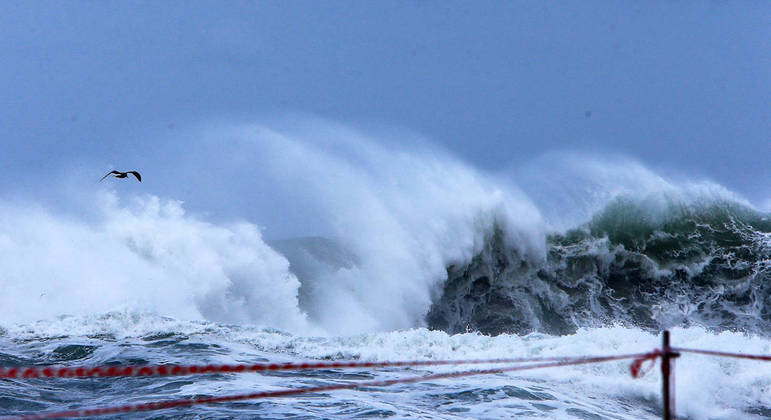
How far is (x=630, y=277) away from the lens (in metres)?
19.1

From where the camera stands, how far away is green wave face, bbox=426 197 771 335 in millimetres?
17609

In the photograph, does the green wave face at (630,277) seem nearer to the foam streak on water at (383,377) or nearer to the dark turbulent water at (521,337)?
the dark turbulent water at (521,337)

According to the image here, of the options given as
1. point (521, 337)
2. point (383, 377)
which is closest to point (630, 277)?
point (521, 337)

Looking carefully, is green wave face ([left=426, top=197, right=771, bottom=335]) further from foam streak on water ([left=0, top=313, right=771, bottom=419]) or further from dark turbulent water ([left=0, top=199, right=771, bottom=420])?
foam streak on water ([left=0, top=313, right=771, bottom=419])

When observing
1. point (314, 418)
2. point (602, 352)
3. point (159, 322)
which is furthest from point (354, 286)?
point (314, 418)

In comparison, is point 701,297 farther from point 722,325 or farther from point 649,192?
point 649,192

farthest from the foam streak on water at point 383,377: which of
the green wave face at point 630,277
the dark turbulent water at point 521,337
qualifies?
the green wave face at point 630,277

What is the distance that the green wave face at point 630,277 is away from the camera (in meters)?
17.6

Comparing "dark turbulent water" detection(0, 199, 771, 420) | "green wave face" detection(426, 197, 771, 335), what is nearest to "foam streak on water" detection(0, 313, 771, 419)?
"dark turbulent water" detection(0, 199, 771, 420)

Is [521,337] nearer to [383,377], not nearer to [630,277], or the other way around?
[383,377]

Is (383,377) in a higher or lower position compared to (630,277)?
lower

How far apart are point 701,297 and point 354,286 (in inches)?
372

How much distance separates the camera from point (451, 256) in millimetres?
18938

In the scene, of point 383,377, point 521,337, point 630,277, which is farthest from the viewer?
point 630,277
